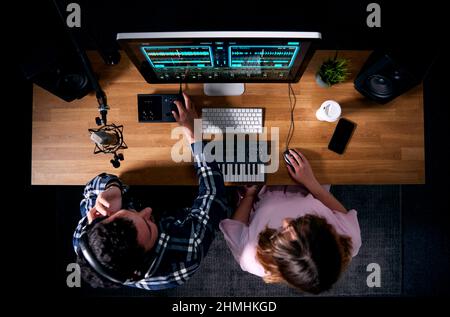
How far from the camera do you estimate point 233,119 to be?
64.8 inches

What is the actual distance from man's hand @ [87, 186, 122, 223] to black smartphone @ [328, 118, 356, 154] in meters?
1.06

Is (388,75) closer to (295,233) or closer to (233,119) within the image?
(233,119)

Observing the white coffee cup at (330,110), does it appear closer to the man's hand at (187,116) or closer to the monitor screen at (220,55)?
the monitor screen at (220,55)

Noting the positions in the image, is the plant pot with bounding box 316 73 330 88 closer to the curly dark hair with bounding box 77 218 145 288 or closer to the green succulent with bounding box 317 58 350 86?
the green succulent with bounding box 317 58 350 86

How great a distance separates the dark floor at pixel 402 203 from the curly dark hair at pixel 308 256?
1273 millimetres

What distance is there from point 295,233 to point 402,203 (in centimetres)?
137

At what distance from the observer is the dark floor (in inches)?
90.8

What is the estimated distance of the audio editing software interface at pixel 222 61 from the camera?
4.11 ft
